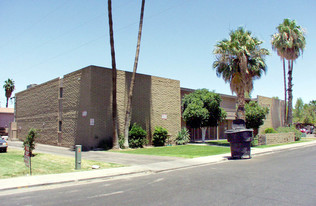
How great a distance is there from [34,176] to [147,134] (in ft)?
50.8

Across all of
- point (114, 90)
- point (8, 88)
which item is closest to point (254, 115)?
point (114, 90)

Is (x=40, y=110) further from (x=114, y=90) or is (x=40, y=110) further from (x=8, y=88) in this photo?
(x=8, y=88)

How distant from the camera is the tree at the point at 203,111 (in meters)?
25.7

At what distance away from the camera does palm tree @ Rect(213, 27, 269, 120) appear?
76.0 ft

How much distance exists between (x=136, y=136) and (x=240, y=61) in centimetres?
1075

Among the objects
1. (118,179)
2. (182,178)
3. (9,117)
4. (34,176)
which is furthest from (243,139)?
(9,117)

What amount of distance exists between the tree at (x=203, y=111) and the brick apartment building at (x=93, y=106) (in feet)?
6.32

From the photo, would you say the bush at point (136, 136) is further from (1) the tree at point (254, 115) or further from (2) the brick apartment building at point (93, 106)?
(1) the tree at point (254, 115)

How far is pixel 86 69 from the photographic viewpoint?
22.6 meters

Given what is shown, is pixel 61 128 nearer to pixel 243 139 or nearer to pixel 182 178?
pixel 243 139

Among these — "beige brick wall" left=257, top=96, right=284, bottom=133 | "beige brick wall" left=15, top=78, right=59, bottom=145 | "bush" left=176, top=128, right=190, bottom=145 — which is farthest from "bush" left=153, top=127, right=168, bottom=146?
"beige brick wall" left=257, top=96, right=284, bottom=133

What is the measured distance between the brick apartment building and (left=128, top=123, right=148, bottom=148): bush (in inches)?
40.2

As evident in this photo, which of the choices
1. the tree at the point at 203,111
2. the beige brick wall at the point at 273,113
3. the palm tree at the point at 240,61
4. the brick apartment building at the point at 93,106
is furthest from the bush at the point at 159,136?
the beige brick wall at the point at 273,113

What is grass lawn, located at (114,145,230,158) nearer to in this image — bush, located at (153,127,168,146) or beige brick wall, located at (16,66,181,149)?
beige brick wall, located at (16,66,181,149)
